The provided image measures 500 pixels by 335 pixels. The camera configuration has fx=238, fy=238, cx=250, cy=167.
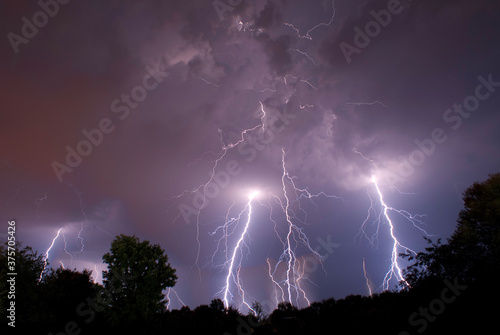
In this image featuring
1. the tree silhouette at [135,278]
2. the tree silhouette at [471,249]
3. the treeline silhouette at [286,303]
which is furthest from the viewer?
the tree silhouette at [135,278]

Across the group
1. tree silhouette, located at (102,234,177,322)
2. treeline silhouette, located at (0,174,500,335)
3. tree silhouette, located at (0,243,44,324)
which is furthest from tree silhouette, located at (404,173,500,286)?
tree silhouette, located at (0,243,44,324)

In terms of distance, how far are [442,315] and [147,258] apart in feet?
63.7

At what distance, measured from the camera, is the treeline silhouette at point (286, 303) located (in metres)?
7.84

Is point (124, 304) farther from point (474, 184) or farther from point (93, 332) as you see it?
point (474, 184)

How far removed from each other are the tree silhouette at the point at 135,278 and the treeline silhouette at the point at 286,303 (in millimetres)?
71

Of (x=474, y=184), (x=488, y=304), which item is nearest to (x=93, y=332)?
(x=488, y=304)

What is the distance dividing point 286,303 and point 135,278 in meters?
12.8

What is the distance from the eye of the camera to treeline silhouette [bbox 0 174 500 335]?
7.84m

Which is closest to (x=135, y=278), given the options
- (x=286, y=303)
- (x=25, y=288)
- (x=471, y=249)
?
(x=25, y=288)

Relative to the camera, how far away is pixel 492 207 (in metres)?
15.1

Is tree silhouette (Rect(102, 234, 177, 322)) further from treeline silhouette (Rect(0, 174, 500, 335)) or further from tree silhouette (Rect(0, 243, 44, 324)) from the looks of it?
tree silhouette (Rect(0, 243, 44, 324))

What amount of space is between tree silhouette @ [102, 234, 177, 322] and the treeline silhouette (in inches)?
2.8

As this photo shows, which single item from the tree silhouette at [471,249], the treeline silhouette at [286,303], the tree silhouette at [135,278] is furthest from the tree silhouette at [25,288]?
the tree silhouette at [471,249]

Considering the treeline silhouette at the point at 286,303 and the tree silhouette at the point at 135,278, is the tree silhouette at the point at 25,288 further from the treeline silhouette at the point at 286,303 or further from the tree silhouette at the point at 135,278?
the tree silhouette at the point at 135,278
